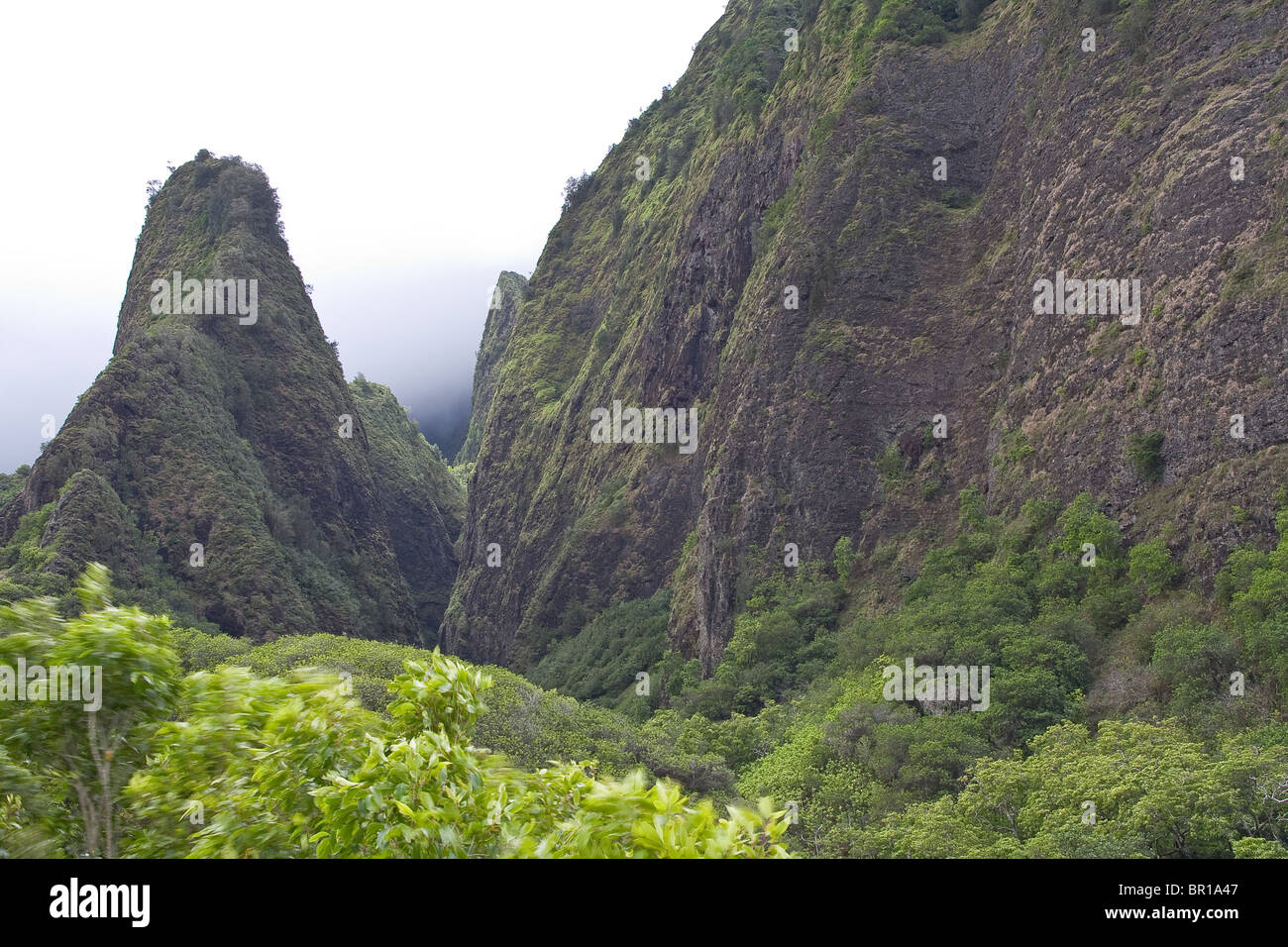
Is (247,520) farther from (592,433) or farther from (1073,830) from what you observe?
(1073,830)

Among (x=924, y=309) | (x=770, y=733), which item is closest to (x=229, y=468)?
(x=770, y=733)

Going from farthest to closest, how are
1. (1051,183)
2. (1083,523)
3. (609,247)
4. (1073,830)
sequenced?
(609,247) < (1051,183) < (1083,523) < (1073,830)

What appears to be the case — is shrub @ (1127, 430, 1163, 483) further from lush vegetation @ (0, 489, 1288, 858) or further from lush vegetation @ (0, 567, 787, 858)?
lush vegetation @ (0, 567, 787, 858)

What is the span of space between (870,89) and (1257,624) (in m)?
31.1

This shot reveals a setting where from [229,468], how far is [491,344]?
82109 mm

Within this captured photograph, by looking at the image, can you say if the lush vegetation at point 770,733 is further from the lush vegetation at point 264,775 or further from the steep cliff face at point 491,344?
the steep cliff face at point 491,344

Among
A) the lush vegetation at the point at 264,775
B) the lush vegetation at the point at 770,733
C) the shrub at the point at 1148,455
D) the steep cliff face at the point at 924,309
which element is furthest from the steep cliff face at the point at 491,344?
the lush vegetation at the point at 264,775

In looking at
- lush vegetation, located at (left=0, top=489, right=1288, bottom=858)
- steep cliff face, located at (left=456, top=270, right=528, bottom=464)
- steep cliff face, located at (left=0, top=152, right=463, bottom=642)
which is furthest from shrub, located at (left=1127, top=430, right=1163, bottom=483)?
steep cliff face, located at (left=456, top=270, right=528, bottom=464)

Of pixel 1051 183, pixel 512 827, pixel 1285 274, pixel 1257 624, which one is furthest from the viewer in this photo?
pixel 1051 183

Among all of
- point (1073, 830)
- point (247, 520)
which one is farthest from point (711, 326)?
point (1073, 830)

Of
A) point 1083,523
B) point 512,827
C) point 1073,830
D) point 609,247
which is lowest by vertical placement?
point 1073,830

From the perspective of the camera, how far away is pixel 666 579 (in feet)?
169

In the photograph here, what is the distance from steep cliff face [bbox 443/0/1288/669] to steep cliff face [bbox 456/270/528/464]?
65.7 meters
